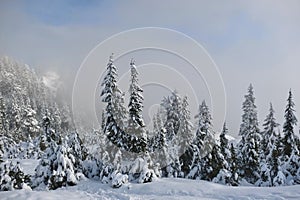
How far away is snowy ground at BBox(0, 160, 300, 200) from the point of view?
19327 millimetres

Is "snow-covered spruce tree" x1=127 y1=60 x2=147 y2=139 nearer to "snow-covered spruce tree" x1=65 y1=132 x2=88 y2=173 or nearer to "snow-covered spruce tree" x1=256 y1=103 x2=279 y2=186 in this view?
"snow-covered spruce tree" x1=65 y1=132 x2=88 y2=173

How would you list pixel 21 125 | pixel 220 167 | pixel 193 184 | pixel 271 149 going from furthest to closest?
pixel 21 125
pixel 271 149
pixel 220 167
pixel 193 184

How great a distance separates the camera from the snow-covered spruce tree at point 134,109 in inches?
1097

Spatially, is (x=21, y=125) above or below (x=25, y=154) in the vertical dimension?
above

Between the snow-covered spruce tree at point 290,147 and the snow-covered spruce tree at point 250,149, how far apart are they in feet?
16.1

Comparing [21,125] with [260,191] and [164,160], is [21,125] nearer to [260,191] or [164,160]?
[164,160]

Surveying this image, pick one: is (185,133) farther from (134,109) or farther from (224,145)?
(134,109)

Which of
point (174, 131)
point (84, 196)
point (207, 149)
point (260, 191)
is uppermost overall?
point (174, 131)

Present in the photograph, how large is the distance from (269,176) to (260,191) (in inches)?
669

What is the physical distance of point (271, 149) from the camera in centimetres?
3859

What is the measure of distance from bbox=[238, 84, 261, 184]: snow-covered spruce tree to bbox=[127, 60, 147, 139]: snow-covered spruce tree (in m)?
19.5

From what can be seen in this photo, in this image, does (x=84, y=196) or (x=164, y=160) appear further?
(x=164, y=160)

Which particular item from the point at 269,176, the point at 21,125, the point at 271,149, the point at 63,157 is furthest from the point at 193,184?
the point at 21,125

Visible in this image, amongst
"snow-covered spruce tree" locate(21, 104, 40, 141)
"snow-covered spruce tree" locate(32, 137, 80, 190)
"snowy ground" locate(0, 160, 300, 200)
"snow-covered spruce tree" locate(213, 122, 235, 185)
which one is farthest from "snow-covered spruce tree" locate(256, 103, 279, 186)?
"snow-covered spruce tree" locate(21, 104, 40, 141)
